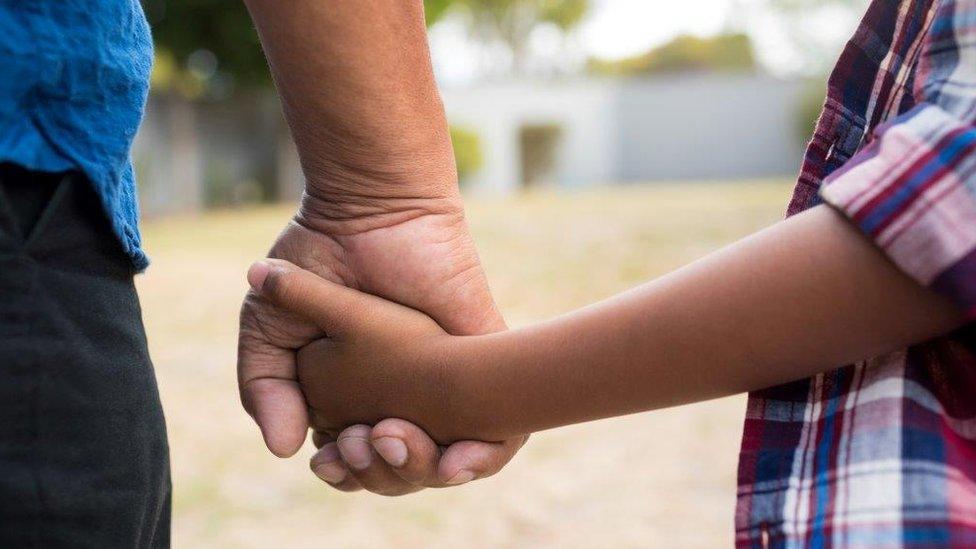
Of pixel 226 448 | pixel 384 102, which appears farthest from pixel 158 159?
pixel 384 102

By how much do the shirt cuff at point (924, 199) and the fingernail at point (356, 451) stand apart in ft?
2.25

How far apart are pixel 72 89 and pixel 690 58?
44.9 m

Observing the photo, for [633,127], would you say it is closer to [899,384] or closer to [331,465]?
[331,465]

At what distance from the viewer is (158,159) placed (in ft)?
51.0

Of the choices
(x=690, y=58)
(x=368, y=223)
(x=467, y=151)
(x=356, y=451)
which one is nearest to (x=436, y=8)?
(x=467, y=151)

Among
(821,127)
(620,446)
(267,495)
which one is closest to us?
(821,127)

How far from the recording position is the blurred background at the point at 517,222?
3088mm

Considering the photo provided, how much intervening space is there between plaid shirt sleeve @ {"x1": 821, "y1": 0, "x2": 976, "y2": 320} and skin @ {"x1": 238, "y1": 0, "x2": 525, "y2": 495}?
0.52 meters

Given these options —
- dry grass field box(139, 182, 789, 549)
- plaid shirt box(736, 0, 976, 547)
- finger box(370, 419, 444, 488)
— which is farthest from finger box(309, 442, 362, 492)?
dry grass field box(139, 182, 789, 549)

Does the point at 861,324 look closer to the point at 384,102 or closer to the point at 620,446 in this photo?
the point at 384,102

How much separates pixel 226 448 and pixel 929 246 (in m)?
3.38

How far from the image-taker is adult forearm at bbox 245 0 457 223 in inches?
41.3

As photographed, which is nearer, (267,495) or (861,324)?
(861,324)

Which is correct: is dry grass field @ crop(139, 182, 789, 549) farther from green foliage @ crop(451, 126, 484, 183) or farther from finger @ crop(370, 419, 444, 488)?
green foliage @ crop(451, 126, 484, 183)
